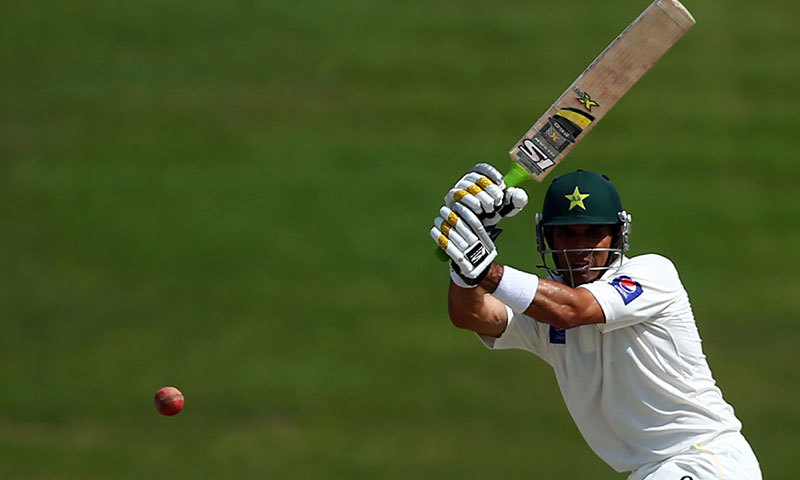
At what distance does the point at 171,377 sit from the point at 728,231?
3.56 meters

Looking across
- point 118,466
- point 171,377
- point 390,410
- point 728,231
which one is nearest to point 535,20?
point 728,231

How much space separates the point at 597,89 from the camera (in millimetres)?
3465

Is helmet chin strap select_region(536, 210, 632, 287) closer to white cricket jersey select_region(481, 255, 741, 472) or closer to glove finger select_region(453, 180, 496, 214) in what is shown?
white cricket jersey select_region(481, 255, 741, 472)

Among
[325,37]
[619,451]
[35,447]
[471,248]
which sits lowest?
[35,447]

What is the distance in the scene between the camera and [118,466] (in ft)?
21.3

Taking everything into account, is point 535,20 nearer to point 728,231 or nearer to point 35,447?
Result: point 728,231

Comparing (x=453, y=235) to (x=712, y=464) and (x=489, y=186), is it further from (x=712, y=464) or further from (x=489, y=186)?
(x=712, y=464)

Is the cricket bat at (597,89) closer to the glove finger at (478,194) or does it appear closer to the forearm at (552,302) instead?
the glove finger at (478,194)

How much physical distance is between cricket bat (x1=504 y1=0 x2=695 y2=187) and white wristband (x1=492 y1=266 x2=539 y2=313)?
400 mm

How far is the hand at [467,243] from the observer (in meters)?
3.17

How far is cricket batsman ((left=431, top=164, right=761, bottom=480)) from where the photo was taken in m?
3.21

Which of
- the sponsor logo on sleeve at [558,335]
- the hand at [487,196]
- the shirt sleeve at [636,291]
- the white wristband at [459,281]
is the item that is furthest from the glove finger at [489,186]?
the sponsor logo on sleeve at [558,335]

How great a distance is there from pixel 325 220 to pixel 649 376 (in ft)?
12.6

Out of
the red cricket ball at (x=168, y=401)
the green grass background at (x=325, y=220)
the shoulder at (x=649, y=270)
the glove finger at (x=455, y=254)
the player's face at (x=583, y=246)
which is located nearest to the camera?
the glove finger at (x=455, y=254)
